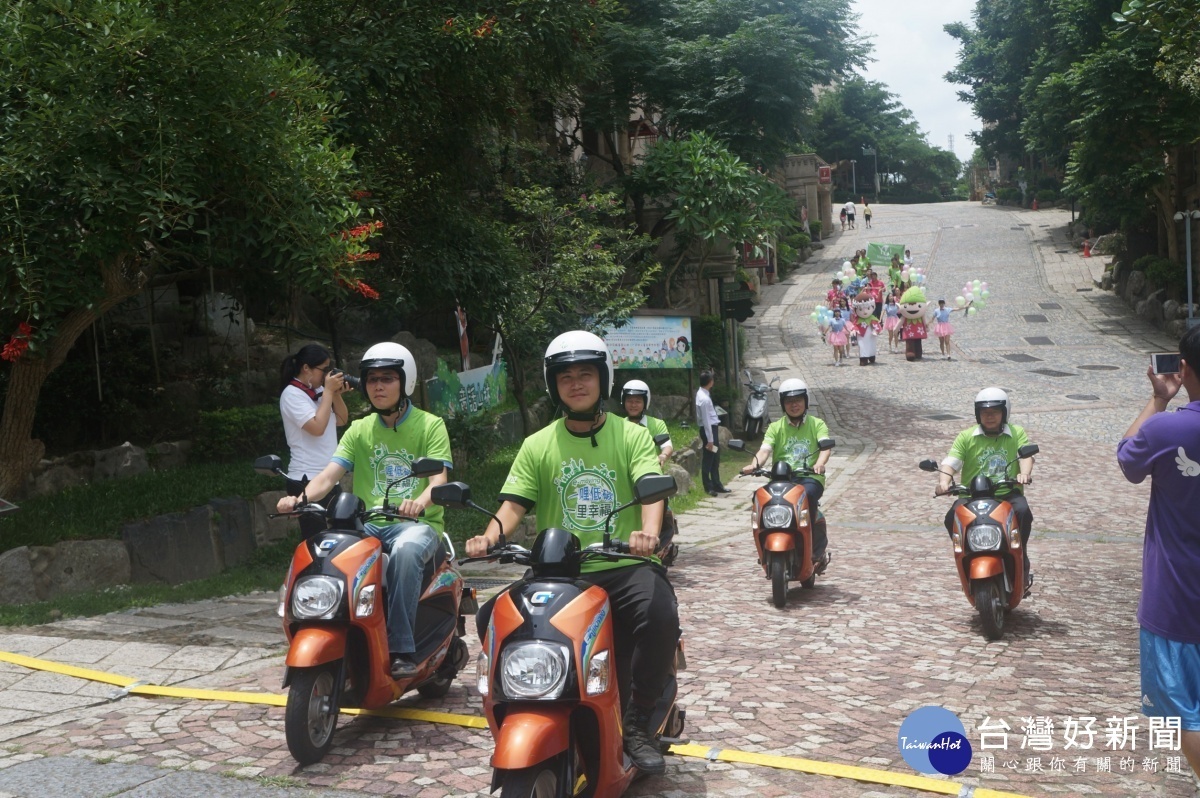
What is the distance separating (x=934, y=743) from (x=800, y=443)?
484cm

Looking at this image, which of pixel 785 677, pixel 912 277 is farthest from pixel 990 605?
pixel 912 277

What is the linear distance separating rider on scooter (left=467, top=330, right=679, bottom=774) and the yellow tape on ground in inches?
31.6

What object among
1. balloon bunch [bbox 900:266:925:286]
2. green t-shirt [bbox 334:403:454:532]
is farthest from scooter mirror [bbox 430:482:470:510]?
balloon bunch [bbox 900:266:925:286]

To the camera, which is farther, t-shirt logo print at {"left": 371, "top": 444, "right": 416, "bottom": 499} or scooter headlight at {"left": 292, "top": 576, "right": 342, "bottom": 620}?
t-shirt logo print at {"left": 371, "top": 444, "right": 416, "bottom": 499}

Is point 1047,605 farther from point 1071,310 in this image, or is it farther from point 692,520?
point 1071,310

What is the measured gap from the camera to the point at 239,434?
12258 mm

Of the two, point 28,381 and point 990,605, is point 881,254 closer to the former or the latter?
point 990,605

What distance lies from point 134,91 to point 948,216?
61353 millimetres

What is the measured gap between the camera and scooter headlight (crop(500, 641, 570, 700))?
408 cm

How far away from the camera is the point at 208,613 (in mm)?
8664

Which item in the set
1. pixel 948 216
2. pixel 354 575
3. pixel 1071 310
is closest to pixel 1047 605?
pixel 354 575

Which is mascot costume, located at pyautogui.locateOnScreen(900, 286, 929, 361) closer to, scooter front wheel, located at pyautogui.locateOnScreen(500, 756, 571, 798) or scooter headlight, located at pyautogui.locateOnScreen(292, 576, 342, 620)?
scooter headlight, located at pyautogui.locateOnScreen(292, 576, 342, 620)

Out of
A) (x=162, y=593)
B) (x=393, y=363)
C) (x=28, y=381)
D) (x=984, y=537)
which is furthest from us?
(x=28, y=381)

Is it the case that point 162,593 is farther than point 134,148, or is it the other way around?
point 162,593
